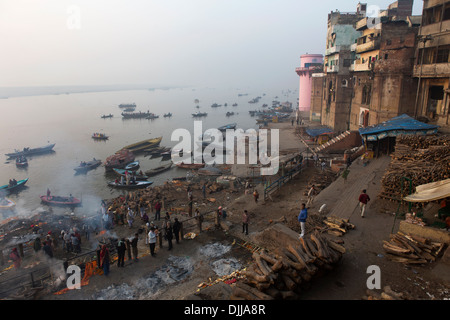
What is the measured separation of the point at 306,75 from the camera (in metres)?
72.1

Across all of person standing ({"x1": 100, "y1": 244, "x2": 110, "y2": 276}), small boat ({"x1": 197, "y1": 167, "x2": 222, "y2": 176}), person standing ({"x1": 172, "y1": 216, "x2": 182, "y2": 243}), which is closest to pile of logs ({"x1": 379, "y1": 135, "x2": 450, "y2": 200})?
person standing ({"x1": 172, "y1": 216, "x2": 182, "y2": 243})

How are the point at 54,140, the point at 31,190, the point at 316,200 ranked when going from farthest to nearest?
the point at 54,140 < the point at 31,190 < the point at 316,200

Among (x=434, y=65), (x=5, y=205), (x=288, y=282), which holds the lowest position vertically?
(x=5, y=205)

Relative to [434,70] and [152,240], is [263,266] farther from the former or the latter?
[434,70]

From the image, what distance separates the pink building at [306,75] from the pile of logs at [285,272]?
6732 cm

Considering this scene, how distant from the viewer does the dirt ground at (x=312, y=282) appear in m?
7.57

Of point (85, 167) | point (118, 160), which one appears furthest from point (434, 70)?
point (85, 167)

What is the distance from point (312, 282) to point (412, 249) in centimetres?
338

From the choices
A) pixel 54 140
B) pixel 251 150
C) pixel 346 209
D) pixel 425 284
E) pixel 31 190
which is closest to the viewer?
pixel 425 284

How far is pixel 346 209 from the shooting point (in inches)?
527

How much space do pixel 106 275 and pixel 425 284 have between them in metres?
9.77

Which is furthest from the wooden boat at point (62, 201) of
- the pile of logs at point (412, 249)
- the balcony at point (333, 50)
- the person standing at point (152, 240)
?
the balcony at point (333, 50)

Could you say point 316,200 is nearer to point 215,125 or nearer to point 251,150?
point 251,150

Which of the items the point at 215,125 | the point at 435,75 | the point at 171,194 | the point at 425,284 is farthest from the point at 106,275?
the point at 215,125
